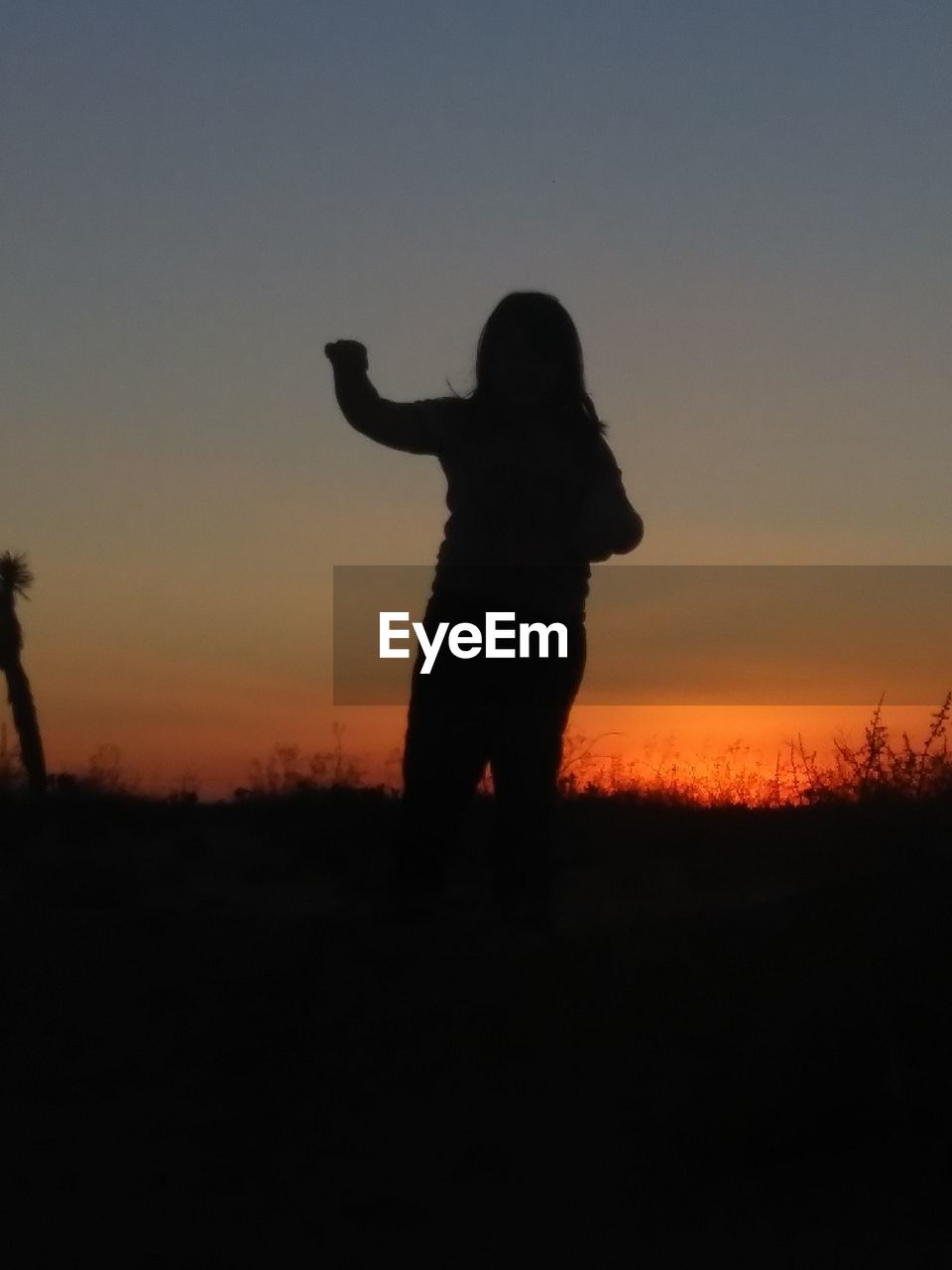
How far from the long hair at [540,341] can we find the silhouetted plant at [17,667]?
10.6m

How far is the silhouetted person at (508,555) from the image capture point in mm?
5277

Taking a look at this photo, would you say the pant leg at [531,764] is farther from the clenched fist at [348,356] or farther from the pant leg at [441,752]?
the clenched fist at [348,356]

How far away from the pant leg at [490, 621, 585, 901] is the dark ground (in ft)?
0.72

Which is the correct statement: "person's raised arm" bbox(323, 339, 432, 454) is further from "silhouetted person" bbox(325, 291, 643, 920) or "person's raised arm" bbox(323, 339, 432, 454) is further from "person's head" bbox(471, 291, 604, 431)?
"person's head" bbox(471, 291, 604, 431)

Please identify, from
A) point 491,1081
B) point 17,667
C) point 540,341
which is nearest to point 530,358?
point 540,341

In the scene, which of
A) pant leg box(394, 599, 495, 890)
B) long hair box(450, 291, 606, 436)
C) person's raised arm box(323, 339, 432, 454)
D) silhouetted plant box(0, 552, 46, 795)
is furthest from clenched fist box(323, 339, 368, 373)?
silhouetted plant box(0, 552, 46, 795)

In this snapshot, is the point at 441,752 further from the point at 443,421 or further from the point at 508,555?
the point at 443,421

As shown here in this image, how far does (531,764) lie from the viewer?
5352 mm

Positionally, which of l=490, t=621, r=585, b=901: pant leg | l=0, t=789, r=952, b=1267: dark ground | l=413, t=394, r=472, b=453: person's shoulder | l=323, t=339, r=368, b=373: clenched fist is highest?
l=323, t=339, r=368, b=373: clenched fist

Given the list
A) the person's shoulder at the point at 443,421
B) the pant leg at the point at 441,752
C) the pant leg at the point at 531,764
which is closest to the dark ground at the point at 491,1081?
the pant leg at the point at 531,764

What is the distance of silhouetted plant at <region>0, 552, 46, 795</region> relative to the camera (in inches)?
643

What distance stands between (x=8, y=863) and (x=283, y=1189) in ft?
13.0

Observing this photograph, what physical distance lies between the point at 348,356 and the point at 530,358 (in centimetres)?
56

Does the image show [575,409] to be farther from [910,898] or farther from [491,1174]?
[491,1174]
